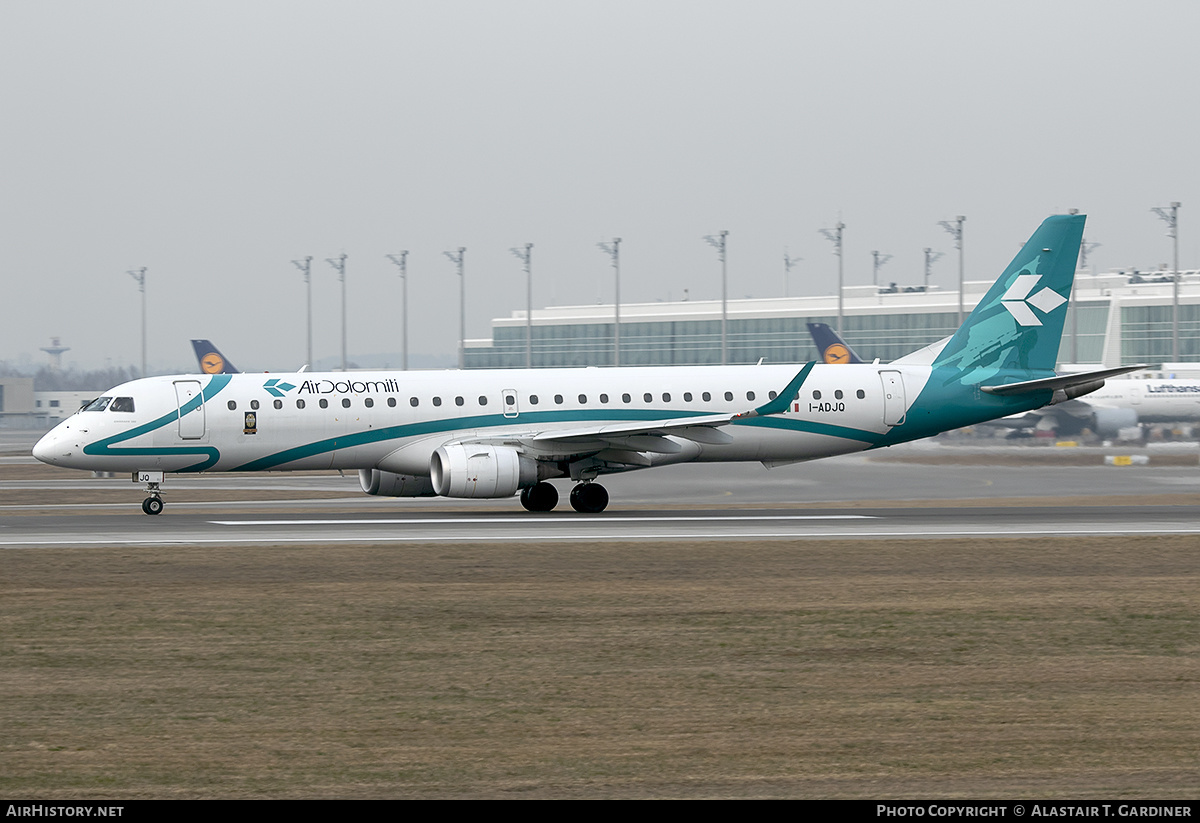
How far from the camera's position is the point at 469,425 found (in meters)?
34.0

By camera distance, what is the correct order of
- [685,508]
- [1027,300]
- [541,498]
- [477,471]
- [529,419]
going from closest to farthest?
[477,471] < [529,419] < [541,498] < [685,508] < [1027,300]

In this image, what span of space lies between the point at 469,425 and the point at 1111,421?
44.8 m

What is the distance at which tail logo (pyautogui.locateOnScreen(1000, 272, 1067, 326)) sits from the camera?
121 feet

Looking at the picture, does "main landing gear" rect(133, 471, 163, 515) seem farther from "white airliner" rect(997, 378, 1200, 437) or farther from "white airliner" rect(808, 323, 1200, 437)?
"white airliner" rect(997, 378, 1200, 437)

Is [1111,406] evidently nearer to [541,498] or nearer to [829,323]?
[541,498]

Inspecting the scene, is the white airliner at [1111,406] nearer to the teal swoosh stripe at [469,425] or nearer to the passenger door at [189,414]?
the teal swoosh stripe at [469,425]

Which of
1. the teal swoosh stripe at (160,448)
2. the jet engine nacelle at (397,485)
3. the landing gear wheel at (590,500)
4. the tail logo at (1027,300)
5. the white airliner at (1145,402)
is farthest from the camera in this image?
the white airliner at (1145,402)

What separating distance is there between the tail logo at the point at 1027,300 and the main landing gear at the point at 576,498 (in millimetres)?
11913

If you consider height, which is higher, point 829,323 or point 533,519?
point 829,323

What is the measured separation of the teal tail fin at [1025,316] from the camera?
36625mm

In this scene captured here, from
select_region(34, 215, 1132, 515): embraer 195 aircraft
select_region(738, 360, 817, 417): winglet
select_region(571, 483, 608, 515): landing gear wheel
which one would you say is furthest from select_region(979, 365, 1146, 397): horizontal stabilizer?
select_region(571, 483, 608, 515): landing gear wheel

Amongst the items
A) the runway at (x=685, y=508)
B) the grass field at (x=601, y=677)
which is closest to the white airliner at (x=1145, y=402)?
the runway at (x=685, y=508)

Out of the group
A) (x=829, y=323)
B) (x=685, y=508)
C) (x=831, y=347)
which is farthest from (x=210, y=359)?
(x=829, y=323)

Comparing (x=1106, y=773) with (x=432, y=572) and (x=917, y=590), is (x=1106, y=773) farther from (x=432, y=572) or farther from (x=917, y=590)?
(x=432, y=572)
